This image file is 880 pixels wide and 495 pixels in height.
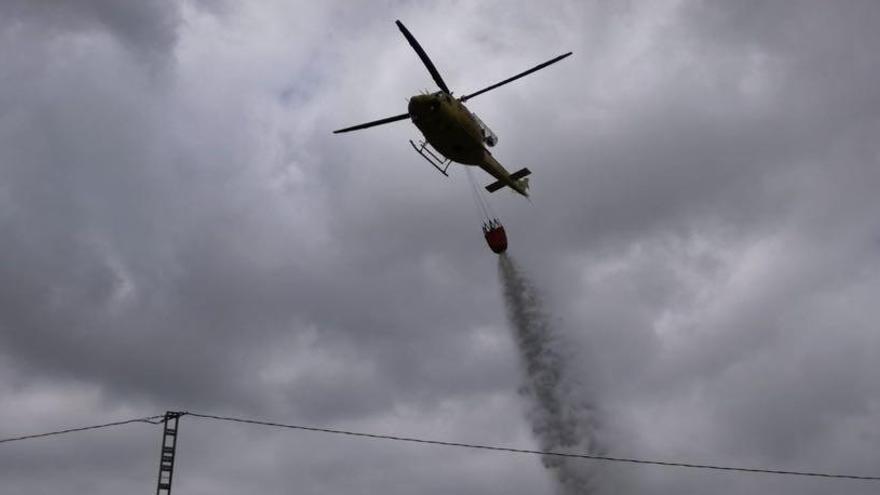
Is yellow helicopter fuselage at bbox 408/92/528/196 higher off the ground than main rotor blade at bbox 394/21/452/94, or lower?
lower

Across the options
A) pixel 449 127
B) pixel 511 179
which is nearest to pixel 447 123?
pixel 449 127

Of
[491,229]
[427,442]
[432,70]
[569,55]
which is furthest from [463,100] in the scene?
[427,442]

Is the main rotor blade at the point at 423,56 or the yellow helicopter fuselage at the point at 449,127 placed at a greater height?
the main rotor blade at the point at 423,56

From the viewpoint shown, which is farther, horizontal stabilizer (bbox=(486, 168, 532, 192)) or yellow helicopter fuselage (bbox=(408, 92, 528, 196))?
horizontal stabilizer (bbox=(486, 168, 532, 192))

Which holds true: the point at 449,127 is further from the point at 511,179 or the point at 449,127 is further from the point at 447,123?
the point at 511,179

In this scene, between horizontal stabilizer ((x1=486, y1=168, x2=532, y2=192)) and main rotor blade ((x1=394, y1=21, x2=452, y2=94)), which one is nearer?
main rotor blade ((x1=394, y1=21, x2=452, y2=94))

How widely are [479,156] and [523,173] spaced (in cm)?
756

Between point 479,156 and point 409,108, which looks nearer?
point 409,108

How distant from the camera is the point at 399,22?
1515 inches

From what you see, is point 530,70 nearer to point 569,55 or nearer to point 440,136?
point 569,55

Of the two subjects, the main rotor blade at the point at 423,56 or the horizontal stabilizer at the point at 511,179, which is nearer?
the main rotor blade at the point at 423,56

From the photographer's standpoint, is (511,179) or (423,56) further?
(511,179)

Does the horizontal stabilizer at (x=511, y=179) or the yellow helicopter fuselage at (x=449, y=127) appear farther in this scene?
the horizontal stabilizer at (x=511, y=179)

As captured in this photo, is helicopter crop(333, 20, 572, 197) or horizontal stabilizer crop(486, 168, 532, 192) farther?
horizontal stabilizer crop(486, 168, 532, 192)
